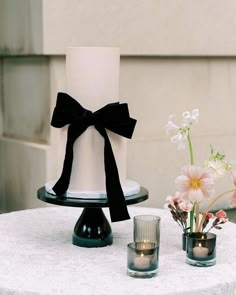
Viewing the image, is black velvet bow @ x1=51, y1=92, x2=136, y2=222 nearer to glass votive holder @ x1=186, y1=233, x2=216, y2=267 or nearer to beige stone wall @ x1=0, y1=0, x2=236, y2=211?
glass votive holder @ x1=186, y1=233, x2=216, y2=267

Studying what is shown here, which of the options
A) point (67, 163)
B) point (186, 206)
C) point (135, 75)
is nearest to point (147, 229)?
point (186, 206)

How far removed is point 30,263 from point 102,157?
0.22 m

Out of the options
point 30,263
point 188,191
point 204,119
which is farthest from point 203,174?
point 204,119

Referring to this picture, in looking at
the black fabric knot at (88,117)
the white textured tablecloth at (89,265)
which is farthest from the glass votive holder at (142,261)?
the black fabric knot at (88,117)

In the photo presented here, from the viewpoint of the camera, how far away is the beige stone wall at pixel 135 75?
1.62m

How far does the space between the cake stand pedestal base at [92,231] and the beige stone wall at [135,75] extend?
47 cm

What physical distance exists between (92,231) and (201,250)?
216mm

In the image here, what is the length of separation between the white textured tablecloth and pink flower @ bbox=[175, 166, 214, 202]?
118 mm

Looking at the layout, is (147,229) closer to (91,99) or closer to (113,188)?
(113,188)

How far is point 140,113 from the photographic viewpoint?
179 cm

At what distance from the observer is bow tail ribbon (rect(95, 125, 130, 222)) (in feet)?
3.55

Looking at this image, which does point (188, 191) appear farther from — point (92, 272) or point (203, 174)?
point (92, 272)

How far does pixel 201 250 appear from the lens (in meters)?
1.04

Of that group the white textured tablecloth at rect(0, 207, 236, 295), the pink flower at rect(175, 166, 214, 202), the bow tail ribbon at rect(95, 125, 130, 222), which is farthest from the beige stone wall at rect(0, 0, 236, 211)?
the pink flower at rect(175, 166, 214, 202)
